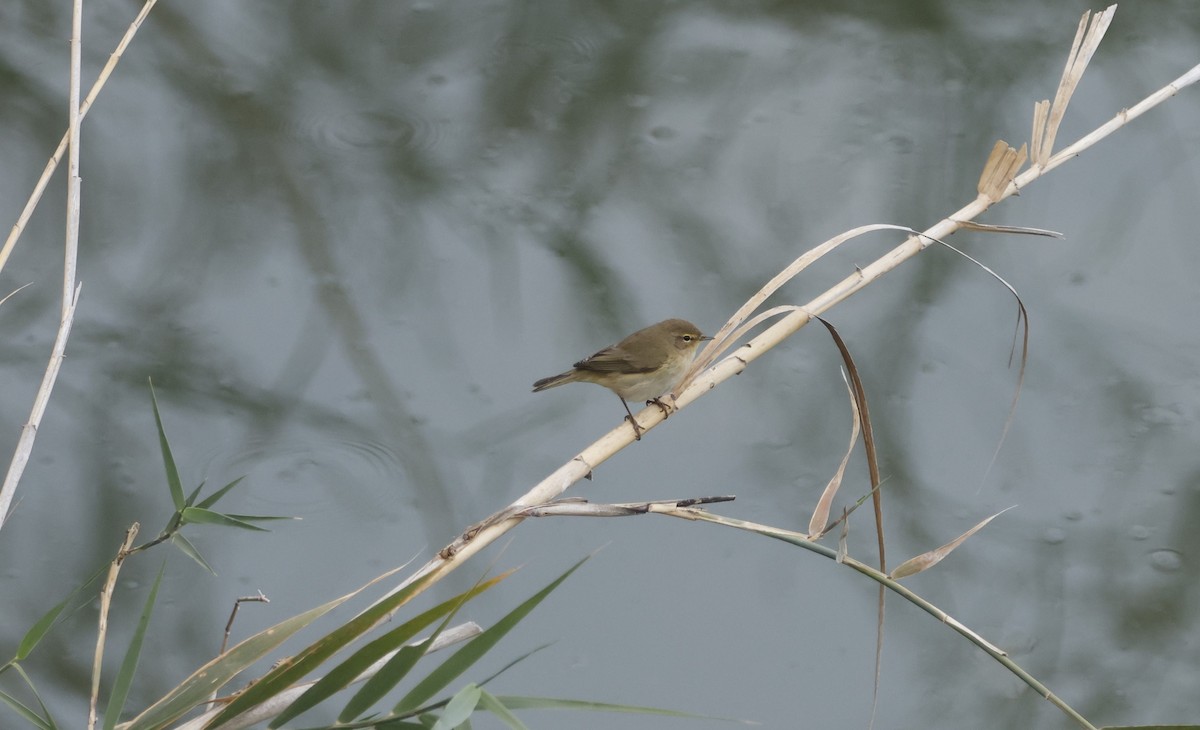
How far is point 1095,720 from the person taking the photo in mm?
3084

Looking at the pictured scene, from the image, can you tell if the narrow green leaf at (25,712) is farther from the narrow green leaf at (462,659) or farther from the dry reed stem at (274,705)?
the narrow green leaf at (462,659)

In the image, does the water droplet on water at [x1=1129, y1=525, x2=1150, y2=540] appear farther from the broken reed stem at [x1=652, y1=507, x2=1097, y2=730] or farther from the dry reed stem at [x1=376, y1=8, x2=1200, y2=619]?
the broken reed stem at [x1=652, y1=507, x2=1097, y2=730]

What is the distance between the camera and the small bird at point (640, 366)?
2918 mm

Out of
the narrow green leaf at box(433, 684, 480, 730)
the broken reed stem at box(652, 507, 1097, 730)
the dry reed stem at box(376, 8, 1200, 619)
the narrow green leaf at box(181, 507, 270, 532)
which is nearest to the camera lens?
the narrow green leaf at box(433, 684, 480, 730)

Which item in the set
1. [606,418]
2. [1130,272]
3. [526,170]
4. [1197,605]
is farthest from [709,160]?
[1197,605]

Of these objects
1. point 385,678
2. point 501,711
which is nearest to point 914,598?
point 501,711

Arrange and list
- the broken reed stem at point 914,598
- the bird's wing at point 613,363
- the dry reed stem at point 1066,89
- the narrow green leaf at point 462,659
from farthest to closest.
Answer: the bird's wing at point 613,363 → the dry reed stem at point 1066,89 → the broken reed stem at point 914,598 → the narrow green leaf at point 462,659

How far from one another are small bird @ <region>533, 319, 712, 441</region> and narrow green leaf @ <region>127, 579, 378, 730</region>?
4.63 ft

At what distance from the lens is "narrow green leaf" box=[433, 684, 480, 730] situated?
4.32ft

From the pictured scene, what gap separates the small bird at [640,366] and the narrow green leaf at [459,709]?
61.5 inches

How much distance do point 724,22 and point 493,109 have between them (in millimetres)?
1082

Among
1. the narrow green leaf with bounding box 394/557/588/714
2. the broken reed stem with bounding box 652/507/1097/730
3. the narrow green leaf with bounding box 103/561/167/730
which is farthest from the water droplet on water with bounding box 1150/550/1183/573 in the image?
the narrow green leaf with bounding box 103/561/167/730

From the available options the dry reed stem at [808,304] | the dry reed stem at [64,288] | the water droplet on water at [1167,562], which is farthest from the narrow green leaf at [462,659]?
the water droplet on water at [1167,562]

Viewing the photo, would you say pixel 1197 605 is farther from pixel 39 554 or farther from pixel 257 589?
pixel 39 554
